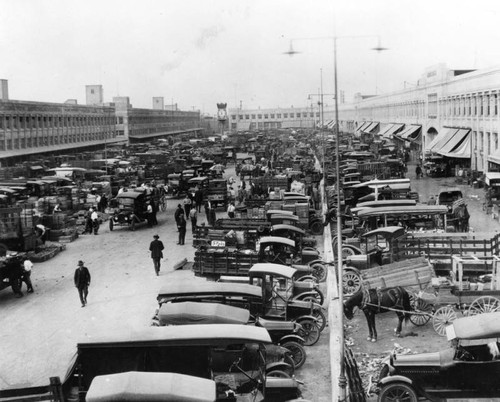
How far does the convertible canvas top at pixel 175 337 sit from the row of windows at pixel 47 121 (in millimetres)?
52635

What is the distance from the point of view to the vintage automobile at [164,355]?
9.73 m

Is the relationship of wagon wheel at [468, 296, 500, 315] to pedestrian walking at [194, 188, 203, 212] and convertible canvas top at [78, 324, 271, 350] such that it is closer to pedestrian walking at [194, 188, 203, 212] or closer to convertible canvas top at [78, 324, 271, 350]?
convertible canvas top at [78, 324, 271, 350]

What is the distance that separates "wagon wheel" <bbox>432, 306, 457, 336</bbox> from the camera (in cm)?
1413

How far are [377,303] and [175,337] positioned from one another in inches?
242

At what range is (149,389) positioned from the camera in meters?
8.01

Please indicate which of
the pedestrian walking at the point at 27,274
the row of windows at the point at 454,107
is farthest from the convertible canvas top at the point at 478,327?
the row of windows at the point at 454,107

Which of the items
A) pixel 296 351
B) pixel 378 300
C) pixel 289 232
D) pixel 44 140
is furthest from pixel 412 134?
pixel 296 351

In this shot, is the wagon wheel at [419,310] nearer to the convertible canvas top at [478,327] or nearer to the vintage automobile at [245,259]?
the vintage automobile at [245,259]

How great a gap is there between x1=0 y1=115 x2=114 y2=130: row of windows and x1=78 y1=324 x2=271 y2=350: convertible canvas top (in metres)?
52.6

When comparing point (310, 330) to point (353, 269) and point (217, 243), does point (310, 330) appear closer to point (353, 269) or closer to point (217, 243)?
point (353, 269)

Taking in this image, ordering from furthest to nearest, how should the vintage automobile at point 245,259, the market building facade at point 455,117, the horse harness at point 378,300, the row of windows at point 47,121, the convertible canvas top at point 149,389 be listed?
the row of windows at point 47,121 < the market building facade at point 455,117 < the vintage automobile at point 245,259 < the horse harness at point 378,300 < the convertible canvas top at point 149,389

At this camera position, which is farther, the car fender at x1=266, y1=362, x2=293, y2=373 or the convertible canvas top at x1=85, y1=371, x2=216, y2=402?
the car fender at x1=266, y1=362, x2=293, y2=373

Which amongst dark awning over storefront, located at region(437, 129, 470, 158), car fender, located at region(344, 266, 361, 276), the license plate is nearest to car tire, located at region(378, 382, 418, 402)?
car fender, located at region(344, 266, 361, 276)

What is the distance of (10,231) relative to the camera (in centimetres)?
2309
